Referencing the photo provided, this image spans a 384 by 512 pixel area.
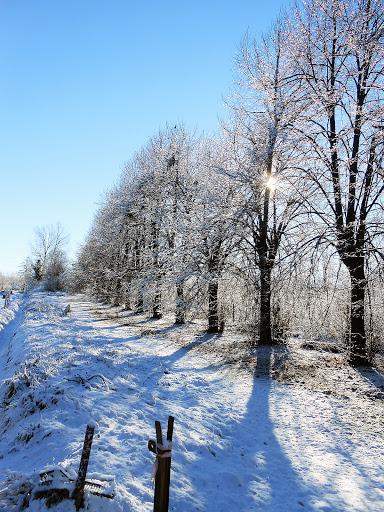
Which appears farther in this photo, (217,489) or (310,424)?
(310,424)

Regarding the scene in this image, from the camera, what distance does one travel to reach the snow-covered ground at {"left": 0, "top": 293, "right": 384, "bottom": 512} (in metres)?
5.08

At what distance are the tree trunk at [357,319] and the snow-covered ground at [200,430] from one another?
1.23m

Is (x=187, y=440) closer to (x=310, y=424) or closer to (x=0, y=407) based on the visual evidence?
(x=310, y=424)

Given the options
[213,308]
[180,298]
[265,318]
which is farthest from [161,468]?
[213,308]

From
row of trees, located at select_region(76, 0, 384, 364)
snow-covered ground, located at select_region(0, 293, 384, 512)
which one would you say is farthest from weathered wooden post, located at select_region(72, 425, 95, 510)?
row of trees, located at select_region(76, 0, 384, 364)

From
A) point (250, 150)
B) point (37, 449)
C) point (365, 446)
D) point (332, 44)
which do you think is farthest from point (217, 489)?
point (332, 44)

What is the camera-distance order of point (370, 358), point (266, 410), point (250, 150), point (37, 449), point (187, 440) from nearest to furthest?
point (37, 449) < point (187, 440) < point (266, 410) < point (370, 358) < point (250, 150)

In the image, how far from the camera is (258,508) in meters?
4.92

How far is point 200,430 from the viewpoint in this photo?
696 cm

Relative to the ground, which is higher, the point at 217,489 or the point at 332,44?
the point at 332,44

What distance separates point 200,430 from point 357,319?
316 inches

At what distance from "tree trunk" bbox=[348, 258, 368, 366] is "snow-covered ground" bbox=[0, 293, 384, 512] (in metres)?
1.23

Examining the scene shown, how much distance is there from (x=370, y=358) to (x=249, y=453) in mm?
8000

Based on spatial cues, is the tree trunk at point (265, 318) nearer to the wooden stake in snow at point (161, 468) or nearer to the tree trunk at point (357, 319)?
the tree trunk at point (357, 319)
